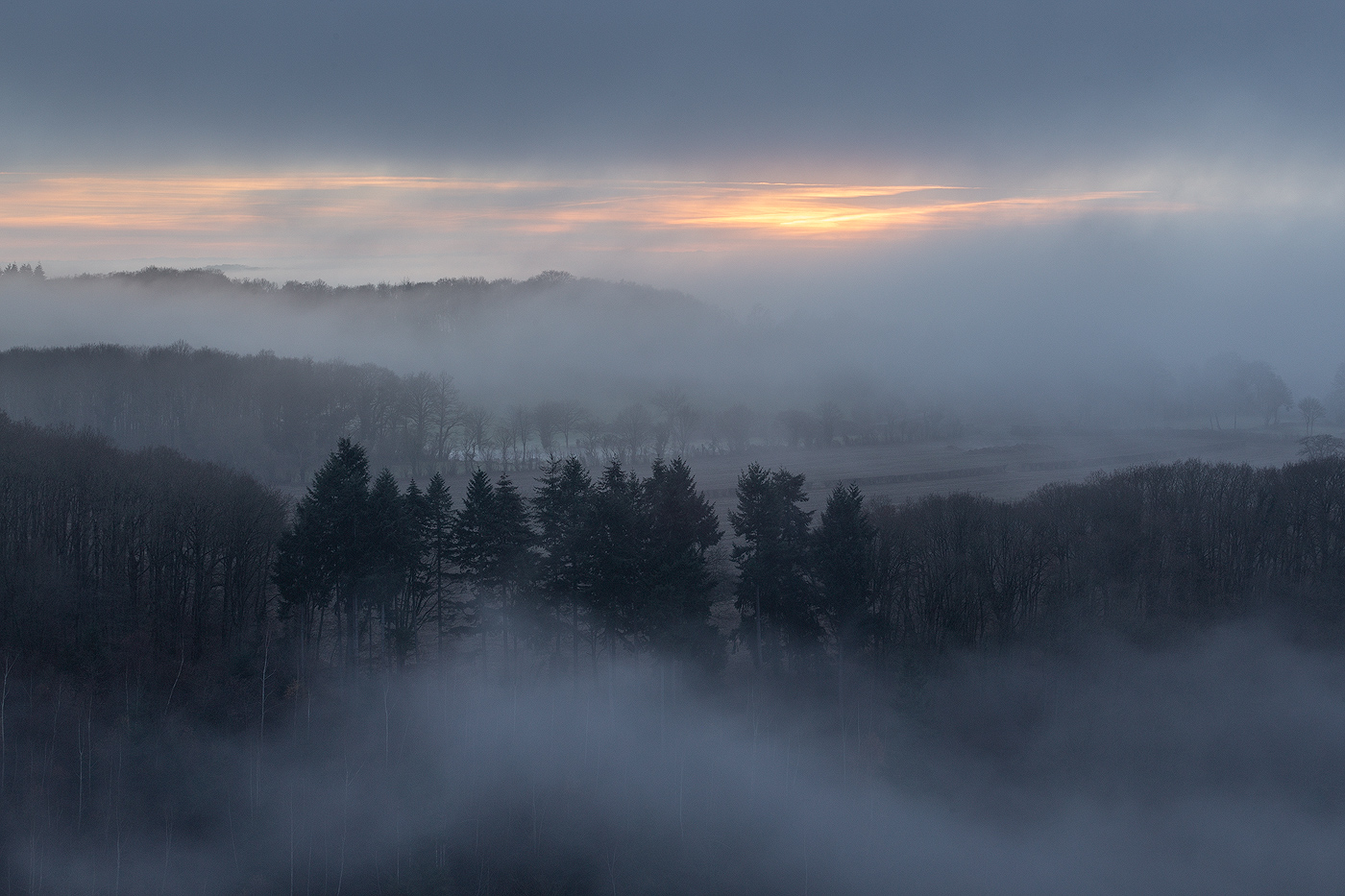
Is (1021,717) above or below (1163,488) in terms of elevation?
below

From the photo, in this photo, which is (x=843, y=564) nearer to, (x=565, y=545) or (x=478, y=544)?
(x=565, y=545)

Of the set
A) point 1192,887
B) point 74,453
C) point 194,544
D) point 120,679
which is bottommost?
point 1192,887

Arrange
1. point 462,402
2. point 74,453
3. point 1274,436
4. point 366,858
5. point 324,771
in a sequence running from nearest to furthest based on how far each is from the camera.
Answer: point 366,858 → point 324,771 → point 74,453 → point 1274,436 → point 462,402

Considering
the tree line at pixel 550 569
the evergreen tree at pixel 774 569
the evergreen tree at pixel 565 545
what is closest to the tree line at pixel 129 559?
the tree line at pixel 550 569

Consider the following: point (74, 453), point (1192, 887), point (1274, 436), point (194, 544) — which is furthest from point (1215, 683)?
point (1274, 436)

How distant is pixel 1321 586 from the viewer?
131ft

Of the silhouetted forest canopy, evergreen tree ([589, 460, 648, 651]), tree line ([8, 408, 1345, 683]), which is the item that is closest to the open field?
the silhouetted forest canopy

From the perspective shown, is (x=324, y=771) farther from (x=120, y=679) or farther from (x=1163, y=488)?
(x=1163, y=488)

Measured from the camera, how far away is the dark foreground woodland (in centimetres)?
2712

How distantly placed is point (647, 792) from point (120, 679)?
55.6 feet

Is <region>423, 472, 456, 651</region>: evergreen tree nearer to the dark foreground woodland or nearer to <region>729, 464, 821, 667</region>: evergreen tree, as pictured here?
the dark foreground woodland

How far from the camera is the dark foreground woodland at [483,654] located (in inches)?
1068

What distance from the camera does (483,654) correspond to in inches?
1337

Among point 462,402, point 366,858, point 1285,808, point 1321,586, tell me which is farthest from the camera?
point 462,402
